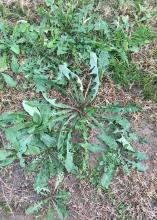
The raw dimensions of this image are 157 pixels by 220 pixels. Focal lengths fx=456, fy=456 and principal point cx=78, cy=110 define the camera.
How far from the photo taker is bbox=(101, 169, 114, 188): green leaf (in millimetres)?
3404

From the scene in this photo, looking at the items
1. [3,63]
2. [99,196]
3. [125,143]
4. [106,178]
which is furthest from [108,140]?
[3,63]

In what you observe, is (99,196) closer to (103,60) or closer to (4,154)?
(4,154)

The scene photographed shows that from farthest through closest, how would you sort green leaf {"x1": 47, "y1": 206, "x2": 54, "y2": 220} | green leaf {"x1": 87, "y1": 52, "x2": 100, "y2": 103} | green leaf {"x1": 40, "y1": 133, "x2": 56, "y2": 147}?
green leaf {"x1": 87, "y1": 52, "x2": 100, "y2": 103} < green leaf {"x1": 40, "y1": 133, "x2": 56, "y2": 147} < green leaf {"x1": 47, "y1": 206, "x2": 54, "y2": 220}

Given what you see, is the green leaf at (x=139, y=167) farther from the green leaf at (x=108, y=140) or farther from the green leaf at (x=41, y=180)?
the green leaf at (x=41, y=180)

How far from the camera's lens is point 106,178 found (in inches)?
134

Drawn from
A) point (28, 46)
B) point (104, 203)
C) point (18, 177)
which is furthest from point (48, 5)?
point (104, 203)

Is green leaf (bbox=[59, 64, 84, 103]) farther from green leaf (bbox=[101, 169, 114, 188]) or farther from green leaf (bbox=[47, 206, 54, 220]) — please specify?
green leaf (bbox=[47, 206, 54, 220])

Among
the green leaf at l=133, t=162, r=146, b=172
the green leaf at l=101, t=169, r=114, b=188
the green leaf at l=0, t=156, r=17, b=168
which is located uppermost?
the green leaf at l=0, t=156, r=17, b=168

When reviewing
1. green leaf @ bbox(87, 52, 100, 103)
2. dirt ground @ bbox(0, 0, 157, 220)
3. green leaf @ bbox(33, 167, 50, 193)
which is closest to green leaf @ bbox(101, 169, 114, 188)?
dirt ground @ bbox(0, 0, 157, 220)

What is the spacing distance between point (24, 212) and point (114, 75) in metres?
1.29

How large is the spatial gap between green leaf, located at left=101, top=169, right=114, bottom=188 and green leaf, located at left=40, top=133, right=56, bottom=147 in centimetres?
44

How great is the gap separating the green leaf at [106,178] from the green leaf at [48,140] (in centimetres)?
44

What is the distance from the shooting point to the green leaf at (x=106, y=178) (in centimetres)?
340

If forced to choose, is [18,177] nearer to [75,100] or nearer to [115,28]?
[75,100]
